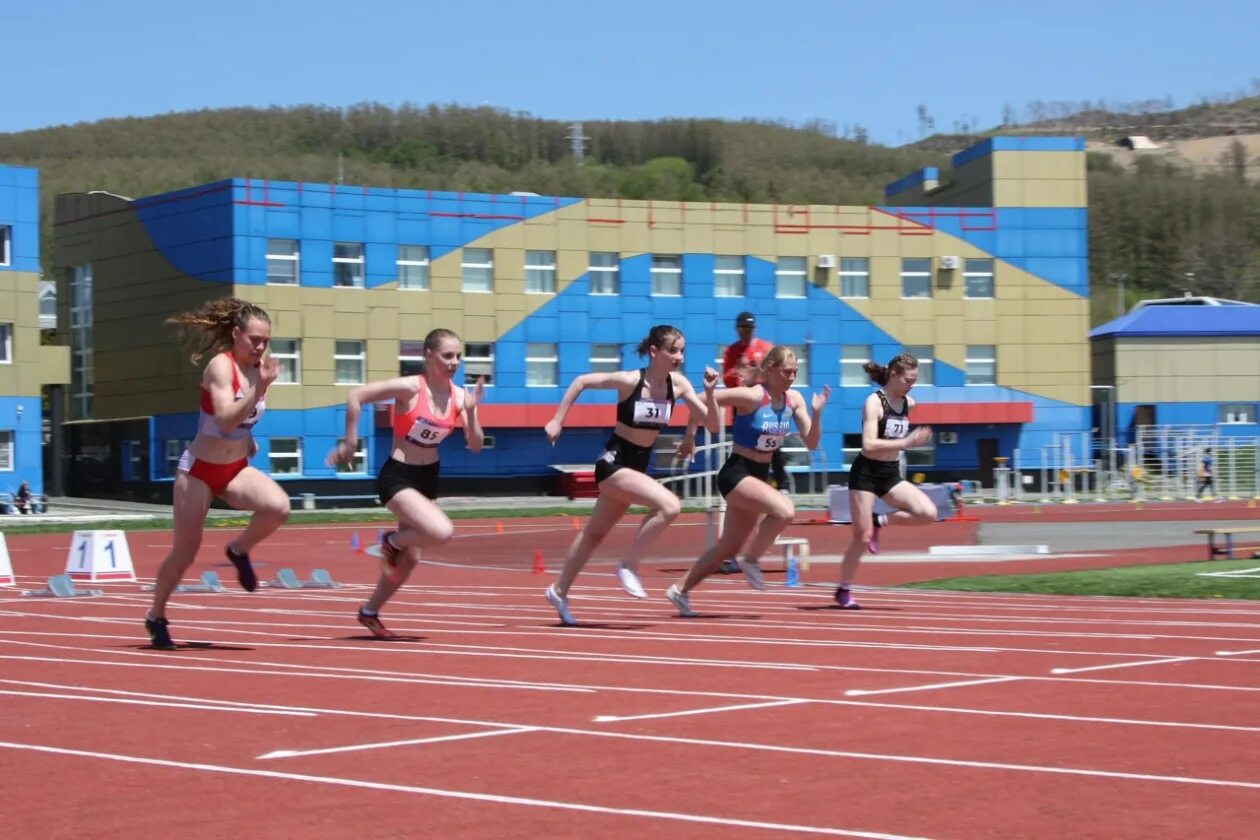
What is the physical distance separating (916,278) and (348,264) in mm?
22840

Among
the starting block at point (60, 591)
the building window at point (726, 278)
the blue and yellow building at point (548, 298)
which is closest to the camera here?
the starting block at point (60, 591)

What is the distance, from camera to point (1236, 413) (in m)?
73.9

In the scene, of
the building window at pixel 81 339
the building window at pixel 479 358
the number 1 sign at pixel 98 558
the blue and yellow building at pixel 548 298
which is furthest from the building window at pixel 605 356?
the number 1 sign at pixel 98 558

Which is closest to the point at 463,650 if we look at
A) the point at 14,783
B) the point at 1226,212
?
the point at 14,783

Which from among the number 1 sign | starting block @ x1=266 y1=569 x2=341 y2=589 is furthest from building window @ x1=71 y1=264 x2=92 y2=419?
starting block @ x1=266 y1=569 x2=341 y2=589

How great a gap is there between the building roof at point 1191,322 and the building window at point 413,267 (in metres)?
29.4

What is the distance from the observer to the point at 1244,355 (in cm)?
7362

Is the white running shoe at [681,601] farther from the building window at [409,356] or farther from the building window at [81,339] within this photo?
the building window at [81,339]

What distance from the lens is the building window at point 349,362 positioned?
64250 millimetres

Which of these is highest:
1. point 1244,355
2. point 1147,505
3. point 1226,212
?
point 1226,212

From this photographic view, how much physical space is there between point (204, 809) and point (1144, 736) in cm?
390

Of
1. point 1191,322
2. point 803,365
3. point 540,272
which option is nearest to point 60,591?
point 540,272

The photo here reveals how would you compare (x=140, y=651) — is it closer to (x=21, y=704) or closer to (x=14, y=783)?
(x=21, y=704)

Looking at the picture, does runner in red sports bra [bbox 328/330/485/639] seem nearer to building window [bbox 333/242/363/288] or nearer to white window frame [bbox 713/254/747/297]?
building window [bbox 333/242/363/288]
